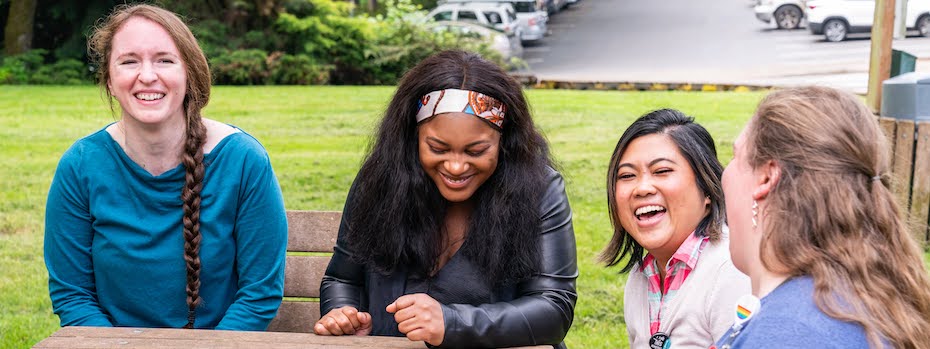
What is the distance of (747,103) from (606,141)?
3.65m

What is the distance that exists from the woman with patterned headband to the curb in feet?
40.5

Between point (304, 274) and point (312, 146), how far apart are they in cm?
625

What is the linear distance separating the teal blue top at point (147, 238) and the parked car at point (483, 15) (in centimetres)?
2177

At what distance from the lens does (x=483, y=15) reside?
25219 millimetres

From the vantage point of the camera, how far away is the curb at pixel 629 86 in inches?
630

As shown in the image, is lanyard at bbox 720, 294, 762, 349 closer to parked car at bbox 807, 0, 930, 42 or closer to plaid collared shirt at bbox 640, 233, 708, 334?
plaid collared shirt at bbox 640, 233, 708, 334

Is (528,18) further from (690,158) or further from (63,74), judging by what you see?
(690,158)

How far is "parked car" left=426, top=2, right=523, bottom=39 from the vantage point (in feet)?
82.0

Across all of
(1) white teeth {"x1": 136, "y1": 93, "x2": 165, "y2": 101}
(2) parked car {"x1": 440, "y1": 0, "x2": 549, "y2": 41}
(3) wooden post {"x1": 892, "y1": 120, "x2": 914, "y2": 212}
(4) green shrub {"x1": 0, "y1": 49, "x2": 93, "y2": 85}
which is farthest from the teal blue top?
(2) parked car {"x1": 440, "y1": 0, "x2": 549, "y2": 41}

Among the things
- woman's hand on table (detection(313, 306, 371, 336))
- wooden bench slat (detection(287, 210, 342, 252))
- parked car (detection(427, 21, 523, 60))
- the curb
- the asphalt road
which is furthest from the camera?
parked car (detection(427, 21, 523, 60))

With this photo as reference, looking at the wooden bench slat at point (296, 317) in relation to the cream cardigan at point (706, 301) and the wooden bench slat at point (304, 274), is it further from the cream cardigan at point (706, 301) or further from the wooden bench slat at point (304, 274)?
the cream cardigan at point (706, 301)

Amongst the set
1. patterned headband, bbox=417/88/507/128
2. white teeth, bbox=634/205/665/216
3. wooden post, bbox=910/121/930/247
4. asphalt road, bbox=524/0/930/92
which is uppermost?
patterned headband, bbox=417/88/507/128

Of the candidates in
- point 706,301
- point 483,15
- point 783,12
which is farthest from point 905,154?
point 783,12

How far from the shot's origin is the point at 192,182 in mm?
3086
